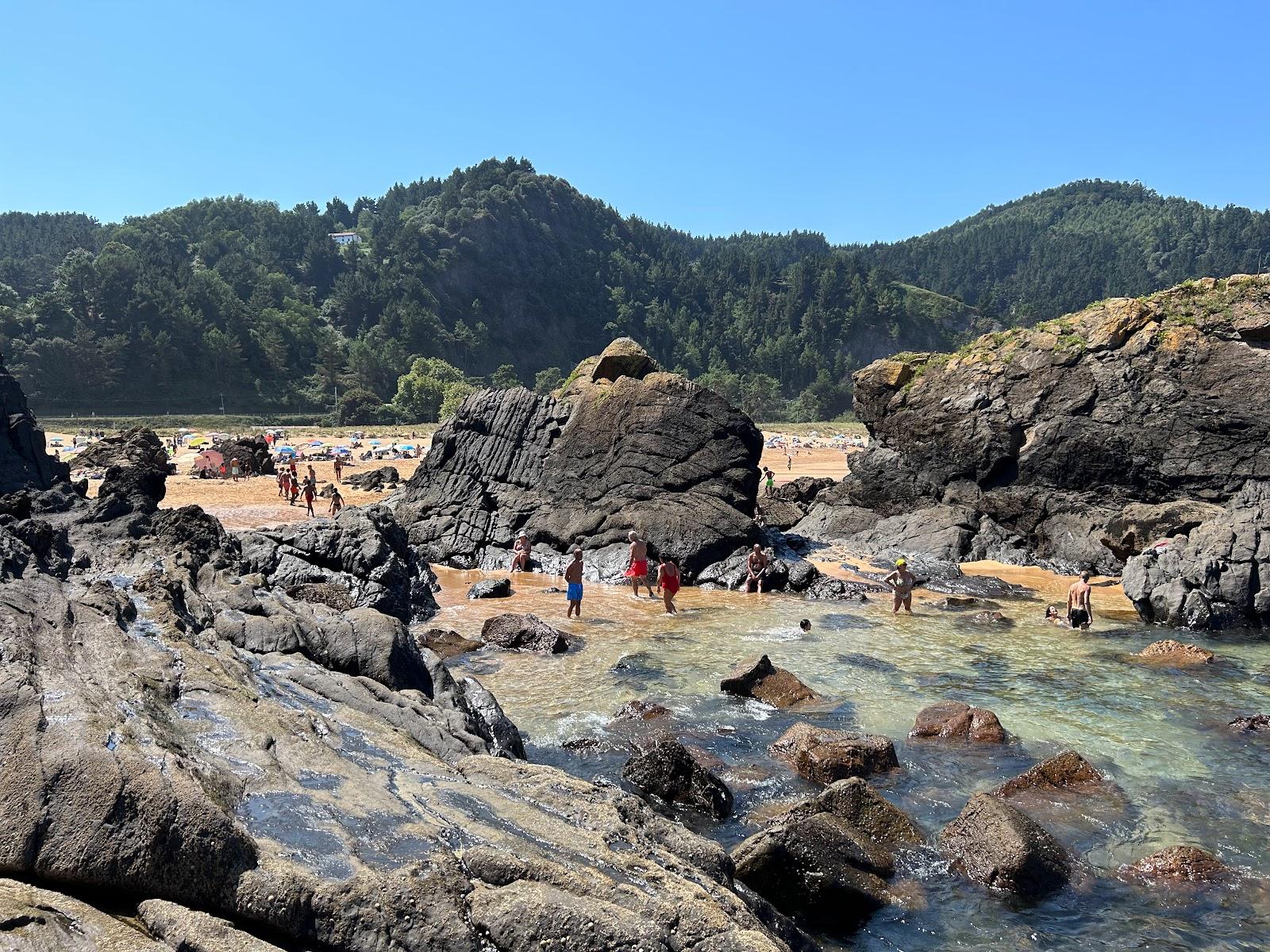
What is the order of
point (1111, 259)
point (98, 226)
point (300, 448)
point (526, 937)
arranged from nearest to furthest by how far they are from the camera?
point (526, 937) < point (300, 448) < point (98, 226) < point (1111, 259)

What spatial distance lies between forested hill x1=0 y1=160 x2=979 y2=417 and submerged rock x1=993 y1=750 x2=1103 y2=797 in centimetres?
8291

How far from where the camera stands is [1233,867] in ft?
27.1

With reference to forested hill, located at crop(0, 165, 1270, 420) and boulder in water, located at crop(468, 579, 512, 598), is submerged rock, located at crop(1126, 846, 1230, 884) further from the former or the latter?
forested hill, located at crop(0, 165, 1270, 420)

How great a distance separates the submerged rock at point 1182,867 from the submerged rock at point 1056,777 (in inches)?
66.3

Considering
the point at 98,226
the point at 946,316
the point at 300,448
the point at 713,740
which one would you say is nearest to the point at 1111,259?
the point at 946,316

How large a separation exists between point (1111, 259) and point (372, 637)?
694 ft

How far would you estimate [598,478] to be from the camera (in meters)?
24.7

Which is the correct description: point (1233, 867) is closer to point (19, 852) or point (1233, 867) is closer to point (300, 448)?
point (19, 852)

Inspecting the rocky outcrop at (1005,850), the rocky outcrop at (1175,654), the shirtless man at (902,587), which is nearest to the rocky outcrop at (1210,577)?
the rocky outcrop at (1175,654)

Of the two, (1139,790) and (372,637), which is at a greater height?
(372,637)

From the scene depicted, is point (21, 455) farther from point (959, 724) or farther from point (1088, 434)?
point (1088, 434)

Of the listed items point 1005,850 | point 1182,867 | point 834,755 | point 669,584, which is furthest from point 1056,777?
point 669,584

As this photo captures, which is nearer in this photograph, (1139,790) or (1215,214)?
(1139,790)

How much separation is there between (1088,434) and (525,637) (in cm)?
1760
